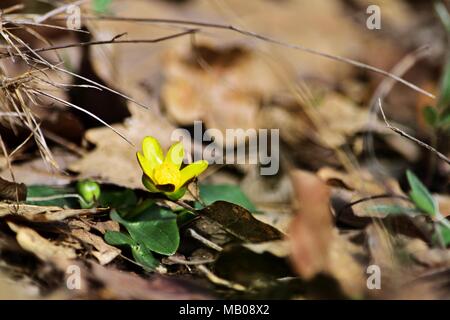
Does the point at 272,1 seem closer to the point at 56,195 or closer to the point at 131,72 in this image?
the point at 131,72

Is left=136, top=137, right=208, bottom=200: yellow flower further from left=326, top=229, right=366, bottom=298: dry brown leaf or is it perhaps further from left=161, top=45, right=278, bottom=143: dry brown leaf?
left=161, top=45, right=278, bottom=143: dry brown leaf

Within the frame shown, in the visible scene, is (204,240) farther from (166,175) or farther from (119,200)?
(119,200)

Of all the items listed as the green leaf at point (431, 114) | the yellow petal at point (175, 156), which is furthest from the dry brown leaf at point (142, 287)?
the green leaf at point (431, 114)

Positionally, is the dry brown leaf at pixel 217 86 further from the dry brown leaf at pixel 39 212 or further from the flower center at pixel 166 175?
the dry brown leaf at pixel 39 212

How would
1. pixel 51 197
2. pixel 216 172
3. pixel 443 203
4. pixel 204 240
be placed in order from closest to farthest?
1. pixel 204 240
2. pixel 51 197
3. pixel 443 203
4. pixel 216 172

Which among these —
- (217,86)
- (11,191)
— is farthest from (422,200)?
(217,86)

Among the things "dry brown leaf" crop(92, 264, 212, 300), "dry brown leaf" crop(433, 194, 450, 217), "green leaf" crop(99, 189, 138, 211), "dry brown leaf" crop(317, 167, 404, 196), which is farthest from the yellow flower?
"dry brown leaf" crop(433, 194, 450, 217)

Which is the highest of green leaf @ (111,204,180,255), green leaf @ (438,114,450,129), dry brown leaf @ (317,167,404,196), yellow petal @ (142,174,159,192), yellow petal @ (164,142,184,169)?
green leaf @ (438,114,450,129)
